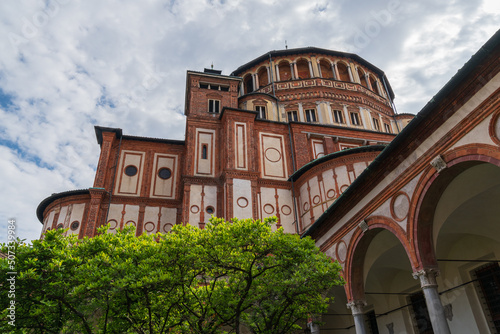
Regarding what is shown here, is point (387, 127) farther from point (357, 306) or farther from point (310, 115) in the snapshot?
point (357, 306)

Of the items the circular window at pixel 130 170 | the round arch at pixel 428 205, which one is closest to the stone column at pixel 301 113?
the circular window at pixel 130 170

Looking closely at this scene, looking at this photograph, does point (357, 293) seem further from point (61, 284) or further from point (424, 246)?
point (61, 284)

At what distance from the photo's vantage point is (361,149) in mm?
20641

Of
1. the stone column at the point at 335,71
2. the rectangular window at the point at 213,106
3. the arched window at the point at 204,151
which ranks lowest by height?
the arched window at the point at 204,151

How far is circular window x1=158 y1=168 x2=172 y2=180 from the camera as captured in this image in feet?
81.1

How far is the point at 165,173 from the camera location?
24906mm

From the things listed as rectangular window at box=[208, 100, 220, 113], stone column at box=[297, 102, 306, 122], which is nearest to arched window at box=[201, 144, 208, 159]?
rectangular window at box=[208, 100, 220, 113]

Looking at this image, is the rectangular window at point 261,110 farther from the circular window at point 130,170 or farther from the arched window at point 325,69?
the circular window at point 130,170

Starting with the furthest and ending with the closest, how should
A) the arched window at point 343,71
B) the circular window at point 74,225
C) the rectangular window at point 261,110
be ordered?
the arched window at point 343,71 → the rectangular window at point 261,110 → the circular window at point 74,225

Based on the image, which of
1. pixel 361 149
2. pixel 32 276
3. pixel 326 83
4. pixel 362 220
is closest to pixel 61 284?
pixel 32 276

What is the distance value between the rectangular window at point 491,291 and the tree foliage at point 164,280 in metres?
4.96

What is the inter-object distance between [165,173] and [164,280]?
1635cm

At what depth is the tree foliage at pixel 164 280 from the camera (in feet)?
29.2

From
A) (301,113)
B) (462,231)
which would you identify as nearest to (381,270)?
(462,231)
